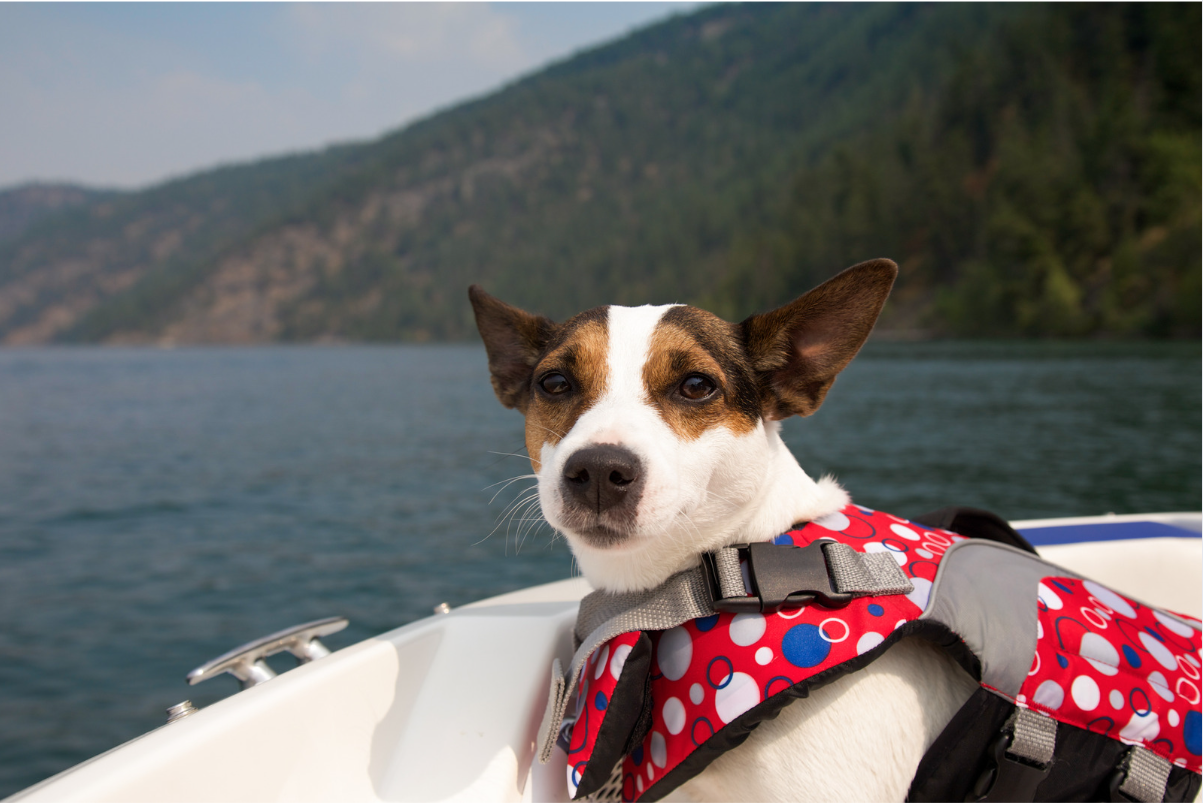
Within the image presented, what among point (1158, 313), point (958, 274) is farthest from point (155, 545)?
point (958, 274)

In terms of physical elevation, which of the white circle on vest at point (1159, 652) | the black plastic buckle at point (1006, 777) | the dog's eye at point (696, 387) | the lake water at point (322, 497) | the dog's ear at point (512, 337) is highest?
the dog's ear at point (512, 337)

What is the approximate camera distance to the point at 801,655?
2031 mm

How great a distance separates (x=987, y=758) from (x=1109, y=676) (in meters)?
0.43

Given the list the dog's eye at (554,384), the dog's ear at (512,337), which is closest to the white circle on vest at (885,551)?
the dog's eye at (554,384)

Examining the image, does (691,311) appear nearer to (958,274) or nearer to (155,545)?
(155,545)

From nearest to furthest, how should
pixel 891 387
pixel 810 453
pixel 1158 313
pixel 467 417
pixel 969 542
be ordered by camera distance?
pixel 969 542
pixel 810 453
pixel 467 417
pixel 891 387
pixel 1158 313

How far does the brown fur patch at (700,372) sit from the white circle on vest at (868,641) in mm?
696

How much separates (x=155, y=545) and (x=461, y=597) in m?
7.96

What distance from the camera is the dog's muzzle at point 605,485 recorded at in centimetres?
209

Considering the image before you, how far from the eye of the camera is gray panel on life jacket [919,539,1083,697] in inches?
81.8

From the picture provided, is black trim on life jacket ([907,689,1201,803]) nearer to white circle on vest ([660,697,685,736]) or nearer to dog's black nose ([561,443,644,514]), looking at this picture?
white circle on vest ([660,697,685,736])

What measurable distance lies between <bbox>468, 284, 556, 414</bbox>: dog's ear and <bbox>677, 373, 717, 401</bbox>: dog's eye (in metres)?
0.69

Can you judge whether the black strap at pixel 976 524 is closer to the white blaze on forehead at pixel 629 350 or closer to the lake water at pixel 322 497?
the white blaze on forehead at pixel 629 350

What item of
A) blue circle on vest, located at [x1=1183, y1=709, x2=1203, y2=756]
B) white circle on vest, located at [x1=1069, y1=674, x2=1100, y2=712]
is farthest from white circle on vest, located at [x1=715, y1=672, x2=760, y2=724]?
blue circle on vest, located at [x1=1183, y1=709, x2=1203, y2=756]
